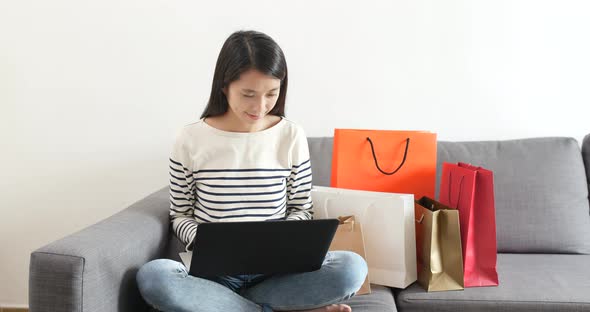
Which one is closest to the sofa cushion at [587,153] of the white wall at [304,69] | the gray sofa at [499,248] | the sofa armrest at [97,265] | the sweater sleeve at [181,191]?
the gray sofa at [499,248]

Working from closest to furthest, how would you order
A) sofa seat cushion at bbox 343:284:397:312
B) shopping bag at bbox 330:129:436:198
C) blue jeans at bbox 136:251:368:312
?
blue jeans at bbox 136:251:368:312, sofa seat cushion at bbox 343:284:397:312, shopping bag at bbox 330:129:436:198

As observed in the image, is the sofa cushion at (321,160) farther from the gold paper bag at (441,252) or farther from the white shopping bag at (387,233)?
the gold paper bag at (441,252)

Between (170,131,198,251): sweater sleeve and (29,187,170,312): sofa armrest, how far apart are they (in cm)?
7

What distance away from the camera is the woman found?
149 centimetres

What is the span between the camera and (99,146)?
2.43 m

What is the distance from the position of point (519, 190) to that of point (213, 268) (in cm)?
111

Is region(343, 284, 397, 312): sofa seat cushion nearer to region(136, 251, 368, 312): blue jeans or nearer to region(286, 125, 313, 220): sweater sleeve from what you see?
region(136, 251, 368, 312): blue jeans

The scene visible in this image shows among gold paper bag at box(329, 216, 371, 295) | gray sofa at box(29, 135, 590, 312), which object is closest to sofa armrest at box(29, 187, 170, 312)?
gray sofa at box(29, 135, 590, 312)

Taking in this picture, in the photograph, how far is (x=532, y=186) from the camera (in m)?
2.07

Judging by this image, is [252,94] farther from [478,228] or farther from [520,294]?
[520,294]

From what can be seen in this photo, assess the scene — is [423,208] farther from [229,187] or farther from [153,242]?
[153,242]

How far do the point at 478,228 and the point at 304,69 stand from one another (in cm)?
93

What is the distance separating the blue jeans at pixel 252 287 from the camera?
1.44 metres

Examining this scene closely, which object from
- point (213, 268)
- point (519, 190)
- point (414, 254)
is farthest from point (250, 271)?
point (519, 190)
